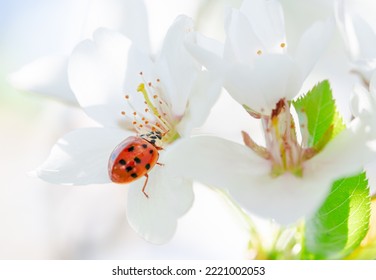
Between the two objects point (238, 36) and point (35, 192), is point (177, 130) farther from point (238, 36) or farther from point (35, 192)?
point (35, 192)

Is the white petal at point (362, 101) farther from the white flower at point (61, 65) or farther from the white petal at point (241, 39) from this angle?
the white flower at point (61, 65)

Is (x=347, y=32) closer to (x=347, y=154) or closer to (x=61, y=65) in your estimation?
(x=347, y=154)

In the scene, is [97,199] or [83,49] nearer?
[83,49]

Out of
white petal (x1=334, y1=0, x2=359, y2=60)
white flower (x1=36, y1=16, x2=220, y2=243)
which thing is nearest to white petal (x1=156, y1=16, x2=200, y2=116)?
white flower (x1=36, y1=16, x2=220, y2=243)

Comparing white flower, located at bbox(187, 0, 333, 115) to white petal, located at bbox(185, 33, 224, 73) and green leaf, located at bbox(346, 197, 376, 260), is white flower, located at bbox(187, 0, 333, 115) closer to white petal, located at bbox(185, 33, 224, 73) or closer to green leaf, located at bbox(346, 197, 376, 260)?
white petal, located at bbox(185, 33, 224, 73)

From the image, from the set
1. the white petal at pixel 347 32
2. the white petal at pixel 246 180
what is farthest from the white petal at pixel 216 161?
the white petal at pixel 347 32

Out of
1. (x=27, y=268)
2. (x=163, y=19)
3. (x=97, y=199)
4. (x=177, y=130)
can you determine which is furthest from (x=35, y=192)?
(x=177, y=130)

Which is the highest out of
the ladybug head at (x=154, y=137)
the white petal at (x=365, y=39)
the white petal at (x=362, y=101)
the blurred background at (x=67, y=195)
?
the white petal at (x=365, y=39)
